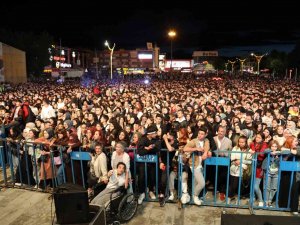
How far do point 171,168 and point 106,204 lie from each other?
1653 millimetres

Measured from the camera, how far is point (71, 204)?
191 inches

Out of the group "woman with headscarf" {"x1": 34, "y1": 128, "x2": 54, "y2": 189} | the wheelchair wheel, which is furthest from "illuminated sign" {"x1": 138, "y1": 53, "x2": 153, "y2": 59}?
the wheelchair wheel

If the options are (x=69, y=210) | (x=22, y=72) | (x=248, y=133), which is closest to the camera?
(x=69, y=210)

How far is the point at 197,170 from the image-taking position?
20.3 feet

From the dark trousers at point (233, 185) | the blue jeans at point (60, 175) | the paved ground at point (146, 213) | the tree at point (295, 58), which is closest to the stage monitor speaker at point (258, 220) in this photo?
the paved ground at point (146, 213)

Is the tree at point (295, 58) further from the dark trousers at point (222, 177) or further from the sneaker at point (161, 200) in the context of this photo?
the sneaker at point (161, 200)

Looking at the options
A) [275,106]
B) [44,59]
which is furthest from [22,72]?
[275,106]

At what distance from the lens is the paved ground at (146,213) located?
5.75m

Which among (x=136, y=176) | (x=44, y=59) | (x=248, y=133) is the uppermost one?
(x=44, y=59)

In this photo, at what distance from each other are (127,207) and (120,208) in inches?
10.5

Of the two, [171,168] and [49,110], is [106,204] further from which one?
[49,110]

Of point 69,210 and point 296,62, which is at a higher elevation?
point 296,62

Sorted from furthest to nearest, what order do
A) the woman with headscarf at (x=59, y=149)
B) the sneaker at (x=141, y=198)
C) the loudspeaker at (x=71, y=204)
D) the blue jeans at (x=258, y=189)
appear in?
the woman with headscarf at (x=59, y=149)
the sneaker at (x=141, y=198)
the blue jeans at (x=258, y=189)
the loudspeaker at (x=71, y=204)

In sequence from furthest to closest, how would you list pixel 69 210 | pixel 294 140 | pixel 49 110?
pixel 49 110 < pixel 294 140 < pixel 69 210
